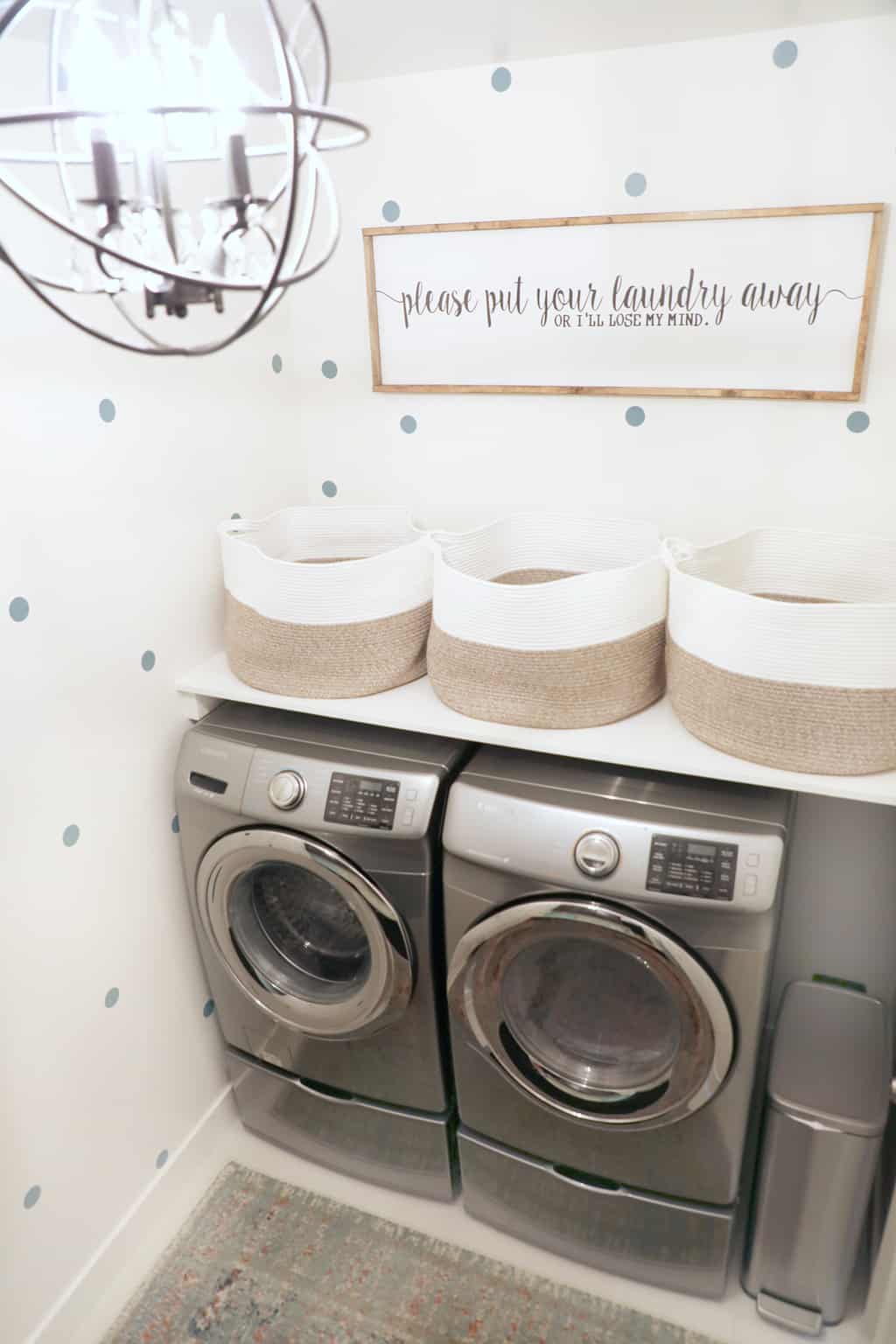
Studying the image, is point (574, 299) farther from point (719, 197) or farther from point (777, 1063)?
point (777, 1063)

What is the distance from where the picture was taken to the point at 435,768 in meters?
1.53

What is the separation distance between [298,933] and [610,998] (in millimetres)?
639

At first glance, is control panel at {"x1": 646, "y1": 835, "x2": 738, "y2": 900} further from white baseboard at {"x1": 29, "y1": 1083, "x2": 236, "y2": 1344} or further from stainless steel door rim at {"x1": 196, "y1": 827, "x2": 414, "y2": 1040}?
white baseboard at {"x1": 29, "y1": 1083, "x2": 236, "y2": 1344}

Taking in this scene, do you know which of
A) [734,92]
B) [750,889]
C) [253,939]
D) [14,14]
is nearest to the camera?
[14,14]

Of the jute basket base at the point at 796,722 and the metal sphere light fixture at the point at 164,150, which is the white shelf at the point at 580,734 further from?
the metal sphere light fixture at the point at 164,150

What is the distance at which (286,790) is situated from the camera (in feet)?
5.12

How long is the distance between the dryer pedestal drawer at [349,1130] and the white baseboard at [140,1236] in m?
0.09

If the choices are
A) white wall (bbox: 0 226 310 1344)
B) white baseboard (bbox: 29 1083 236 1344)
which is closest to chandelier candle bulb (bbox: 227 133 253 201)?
white wall (bbox: 0 226 310 1344)

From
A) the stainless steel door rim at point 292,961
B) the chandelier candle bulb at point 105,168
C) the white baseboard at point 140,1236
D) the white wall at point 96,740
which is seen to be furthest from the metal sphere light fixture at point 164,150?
the white baseboard at point 140,1236

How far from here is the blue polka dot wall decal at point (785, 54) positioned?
1.40m

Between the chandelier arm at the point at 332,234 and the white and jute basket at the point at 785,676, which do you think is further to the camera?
the white and jute basket at the point at 785,676

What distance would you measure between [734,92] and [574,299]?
0.40 m

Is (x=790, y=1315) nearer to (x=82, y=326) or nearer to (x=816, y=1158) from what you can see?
(x=816, y=1158)

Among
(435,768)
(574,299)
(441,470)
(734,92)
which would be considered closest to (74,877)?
(435,768)
